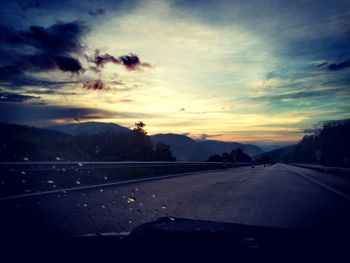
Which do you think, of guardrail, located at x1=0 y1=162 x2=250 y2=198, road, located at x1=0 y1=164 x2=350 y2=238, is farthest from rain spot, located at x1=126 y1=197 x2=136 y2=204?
guardrail, located at x1=0 y1=162 x2=250 y2=198

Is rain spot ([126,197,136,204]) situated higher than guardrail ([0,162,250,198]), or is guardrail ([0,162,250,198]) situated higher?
guardrail ([0,162,250,198])

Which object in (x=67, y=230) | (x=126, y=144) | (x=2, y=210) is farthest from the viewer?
(x=126, y=144)

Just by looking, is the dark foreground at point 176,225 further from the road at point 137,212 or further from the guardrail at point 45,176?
the guardrail at point 45,176

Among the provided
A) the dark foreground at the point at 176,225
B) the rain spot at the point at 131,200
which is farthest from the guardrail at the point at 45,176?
the rain spot at the point at 131,200

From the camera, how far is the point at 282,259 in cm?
252

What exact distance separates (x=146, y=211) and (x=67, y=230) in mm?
2091

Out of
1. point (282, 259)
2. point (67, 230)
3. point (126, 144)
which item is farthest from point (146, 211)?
point (126, 144)

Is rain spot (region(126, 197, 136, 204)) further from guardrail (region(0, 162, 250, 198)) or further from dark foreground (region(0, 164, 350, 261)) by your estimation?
guardrail (region(0, 162, 250, 198))

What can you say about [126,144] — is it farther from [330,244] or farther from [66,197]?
[330,244]

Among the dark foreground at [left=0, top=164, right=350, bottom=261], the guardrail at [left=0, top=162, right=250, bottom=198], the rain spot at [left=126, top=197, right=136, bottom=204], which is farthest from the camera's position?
the guardrail at [left=0, top=162, right=250, bottom=198]

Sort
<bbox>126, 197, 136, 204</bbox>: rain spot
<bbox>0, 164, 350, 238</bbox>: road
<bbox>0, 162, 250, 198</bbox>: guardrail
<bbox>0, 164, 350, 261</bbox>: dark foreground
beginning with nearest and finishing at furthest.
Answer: <bbox>0, 164, 350, 261</bbox>: dark foreground < <bbox>0, 164, 350, 238</bbox>: road < <bbox>126, 197, 136, 204</bbox>: rain spot < <bbox>0, 162, 250, 198</bbox>: guardrail

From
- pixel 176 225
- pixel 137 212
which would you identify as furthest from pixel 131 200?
pixel 176 225

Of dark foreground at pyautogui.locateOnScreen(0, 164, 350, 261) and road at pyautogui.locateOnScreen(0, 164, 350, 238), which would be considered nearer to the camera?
dark foreground at pyautogui.locateOnScreen(0, 164, 350, 261)

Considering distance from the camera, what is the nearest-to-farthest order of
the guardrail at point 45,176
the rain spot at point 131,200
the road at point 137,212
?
1. the road at point 137,212
2. the rain spot at point 131,200
3. the guardrail at point 45,176
